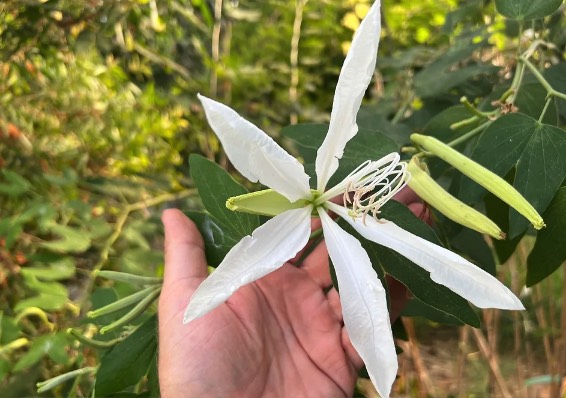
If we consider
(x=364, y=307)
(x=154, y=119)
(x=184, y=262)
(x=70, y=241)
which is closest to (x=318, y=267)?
(x=184, y=262)

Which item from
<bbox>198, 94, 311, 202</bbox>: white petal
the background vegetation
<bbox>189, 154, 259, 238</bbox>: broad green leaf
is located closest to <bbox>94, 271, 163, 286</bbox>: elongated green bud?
the background vegetation

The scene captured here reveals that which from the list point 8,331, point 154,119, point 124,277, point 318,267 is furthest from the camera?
point 154,119

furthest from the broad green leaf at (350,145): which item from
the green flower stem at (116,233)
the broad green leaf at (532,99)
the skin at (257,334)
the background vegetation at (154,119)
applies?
the green flower stem at (116,233)

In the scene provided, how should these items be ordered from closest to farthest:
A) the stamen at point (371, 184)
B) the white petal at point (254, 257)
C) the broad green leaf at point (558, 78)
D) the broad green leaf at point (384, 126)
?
1. the white petal at point (254, 257)
2. the stamen at point (371, 184)
3. the broad green leaf at point (558, 78)
4. the broad green leaf at point (384, 126)

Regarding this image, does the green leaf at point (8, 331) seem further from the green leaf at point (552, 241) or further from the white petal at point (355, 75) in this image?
the green leaf at point (552, 241)

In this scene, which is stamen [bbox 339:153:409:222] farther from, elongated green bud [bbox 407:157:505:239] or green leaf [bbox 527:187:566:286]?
green leaf [bbox 527:187:566:286]

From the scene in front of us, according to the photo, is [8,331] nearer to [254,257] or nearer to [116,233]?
[116,233]

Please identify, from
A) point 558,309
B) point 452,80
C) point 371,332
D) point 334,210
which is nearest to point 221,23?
point 452,80
